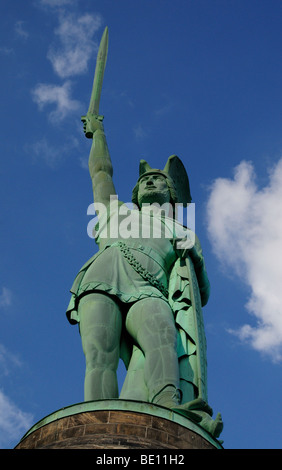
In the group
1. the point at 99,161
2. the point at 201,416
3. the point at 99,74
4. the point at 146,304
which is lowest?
the point at 201,416

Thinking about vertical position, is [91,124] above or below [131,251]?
above

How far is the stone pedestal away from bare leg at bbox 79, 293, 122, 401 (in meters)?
1.33

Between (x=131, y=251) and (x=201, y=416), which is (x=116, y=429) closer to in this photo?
(x=201, y=416)

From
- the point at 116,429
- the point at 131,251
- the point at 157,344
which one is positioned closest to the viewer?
the point at 116,429

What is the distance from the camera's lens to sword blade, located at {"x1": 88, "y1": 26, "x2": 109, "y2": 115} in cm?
1680

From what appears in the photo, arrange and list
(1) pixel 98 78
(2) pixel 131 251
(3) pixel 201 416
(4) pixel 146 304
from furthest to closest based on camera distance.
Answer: (1) pixel 98 78 < (2) pixel 131 251 < (4) pixel 146 304 < (3) pixel 201 416

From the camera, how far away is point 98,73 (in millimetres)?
17234

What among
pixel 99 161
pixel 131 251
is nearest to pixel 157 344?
pixel 131 251

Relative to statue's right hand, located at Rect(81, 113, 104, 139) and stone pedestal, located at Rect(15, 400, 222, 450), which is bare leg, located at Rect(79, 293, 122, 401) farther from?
statue's right hand, located at Rect(81, 113, 104, 139)

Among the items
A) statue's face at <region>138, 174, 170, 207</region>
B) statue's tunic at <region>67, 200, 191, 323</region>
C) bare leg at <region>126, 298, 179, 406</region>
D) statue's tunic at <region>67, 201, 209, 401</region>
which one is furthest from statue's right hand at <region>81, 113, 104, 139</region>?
bare leg at <region>126, 298, 179, 406</region>

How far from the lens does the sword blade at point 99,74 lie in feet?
55.1

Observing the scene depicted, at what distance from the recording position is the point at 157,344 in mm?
11227

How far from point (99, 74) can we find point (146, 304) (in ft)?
22.7
